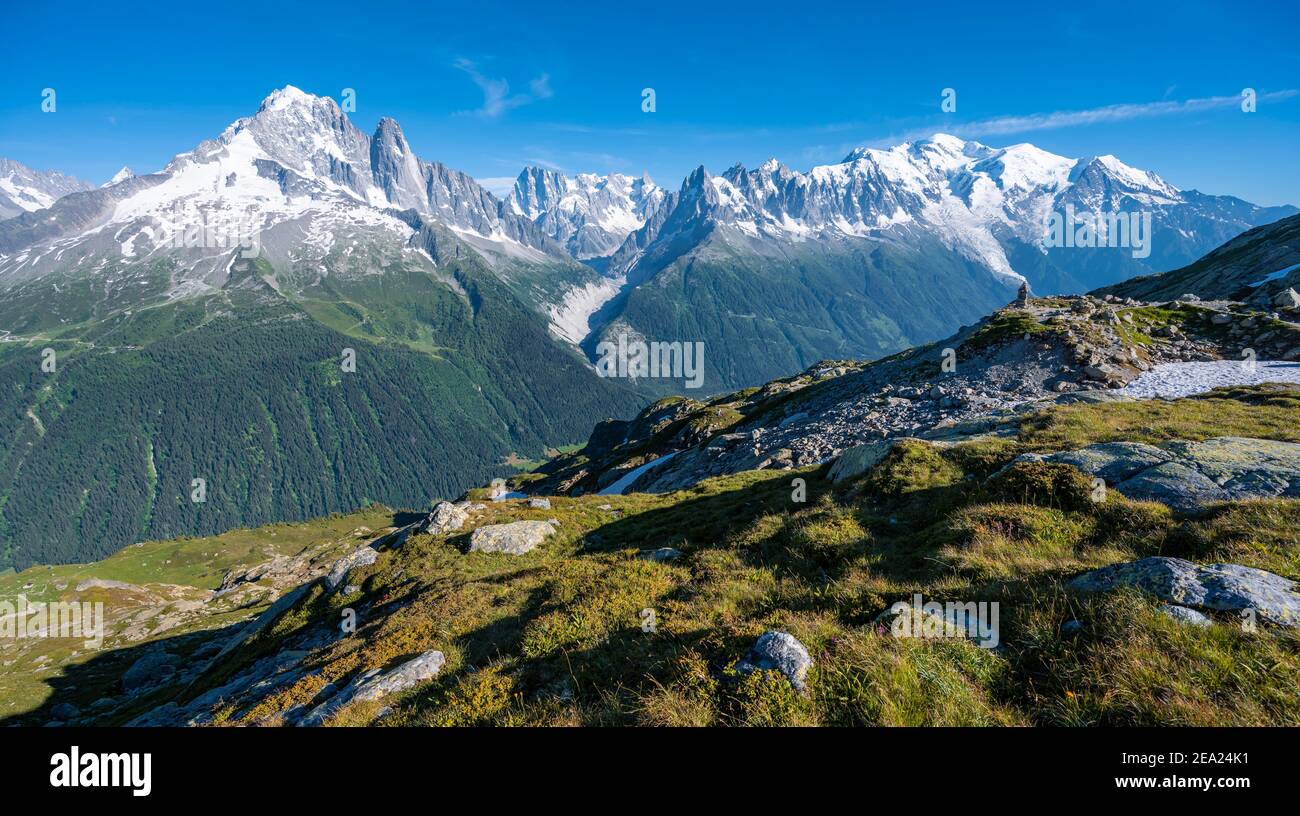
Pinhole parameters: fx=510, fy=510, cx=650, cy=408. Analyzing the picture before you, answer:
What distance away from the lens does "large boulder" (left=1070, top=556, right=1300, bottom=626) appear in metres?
6.74

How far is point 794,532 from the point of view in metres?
15.9

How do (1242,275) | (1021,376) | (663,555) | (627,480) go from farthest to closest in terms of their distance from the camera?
1. (1242,275)
2. (627,480)
3. (1021,376)
4. (663,555)

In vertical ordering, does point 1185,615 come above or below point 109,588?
above

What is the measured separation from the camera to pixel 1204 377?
31938 millimetres

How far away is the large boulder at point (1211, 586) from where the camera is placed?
22.1 feet

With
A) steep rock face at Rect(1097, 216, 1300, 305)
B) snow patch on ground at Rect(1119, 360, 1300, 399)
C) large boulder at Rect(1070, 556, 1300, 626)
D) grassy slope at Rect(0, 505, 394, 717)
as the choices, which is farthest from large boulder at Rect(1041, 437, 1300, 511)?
grassy slope at Rect(0, 505, 394, 717)

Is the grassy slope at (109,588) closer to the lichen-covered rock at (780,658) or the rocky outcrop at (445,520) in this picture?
the rocky outcrop at (445,520)

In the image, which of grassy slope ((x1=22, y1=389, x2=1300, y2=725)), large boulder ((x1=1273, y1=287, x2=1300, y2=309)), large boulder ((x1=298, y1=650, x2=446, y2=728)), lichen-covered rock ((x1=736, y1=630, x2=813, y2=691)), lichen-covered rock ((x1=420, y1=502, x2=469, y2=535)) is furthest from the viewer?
large boulder ((x1=1273, y1=287, x2=1300, y2=309))

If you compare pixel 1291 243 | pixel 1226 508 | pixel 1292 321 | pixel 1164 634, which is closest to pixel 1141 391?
pixel 1292 321

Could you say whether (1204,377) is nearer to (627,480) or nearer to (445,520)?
(627,480)

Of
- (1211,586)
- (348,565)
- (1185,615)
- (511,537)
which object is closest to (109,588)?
(348,565)

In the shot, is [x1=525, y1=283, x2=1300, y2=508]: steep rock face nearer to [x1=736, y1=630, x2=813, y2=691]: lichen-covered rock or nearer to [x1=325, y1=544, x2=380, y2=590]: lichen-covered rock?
[x1=736, y1=630, x2=813, y2=691]: lichen-covered rock

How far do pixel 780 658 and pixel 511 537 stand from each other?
2073cm

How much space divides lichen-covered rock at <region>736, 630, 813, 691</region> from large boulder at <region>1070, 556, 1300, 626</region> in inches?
196
